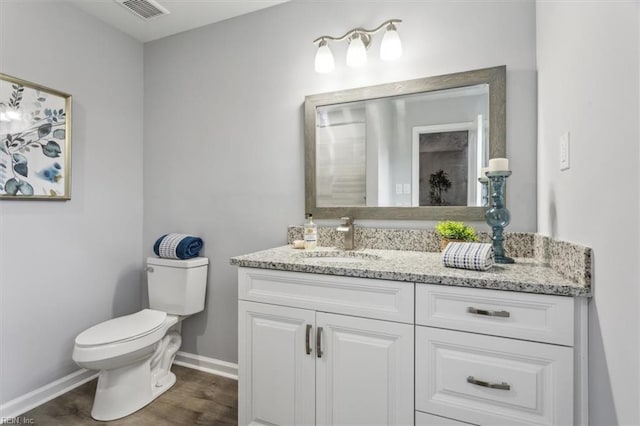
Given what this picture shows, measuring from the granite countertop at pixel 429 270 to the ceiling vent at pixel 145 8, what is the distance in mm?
1679

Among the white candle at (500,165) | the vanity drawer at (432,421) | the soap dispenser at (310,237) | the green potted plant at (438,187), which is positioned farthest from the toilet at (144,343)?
the white candle at (500,165)

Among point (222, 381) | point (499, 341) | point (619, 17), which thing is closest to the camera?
point (619, 17)

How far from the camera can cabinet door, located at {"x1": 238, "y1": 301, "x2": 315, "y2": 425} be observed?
136 cm

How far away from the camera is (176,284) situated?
6.94 ft

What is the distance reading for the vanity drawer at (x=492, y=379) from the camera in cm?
100

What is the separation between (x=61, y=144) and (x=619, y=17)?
2.54 metres

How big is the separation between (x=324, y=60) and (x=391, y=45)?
1.22 feet

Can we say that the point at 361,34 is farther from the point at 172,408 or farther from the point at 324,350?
the point at 172,408

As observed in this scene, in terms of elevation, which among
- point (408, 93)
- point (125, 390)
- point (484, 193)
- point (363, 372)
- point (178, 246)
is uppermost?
point (408, 93)

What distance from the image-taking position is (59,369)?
6.51 feet

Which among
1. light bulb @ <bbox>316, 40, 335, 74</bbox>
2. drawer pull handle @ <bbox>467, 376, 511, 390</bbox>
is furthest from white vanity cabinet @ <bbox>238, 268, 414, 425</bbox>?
light bulb @ <bbox>316, 40, 335, 74</bbox>

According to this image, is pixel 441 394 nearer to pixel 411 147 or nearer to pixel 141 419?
pixel 411 147

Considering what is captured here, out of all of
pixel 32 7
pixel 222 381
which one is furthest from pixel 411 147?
pixel 32 7

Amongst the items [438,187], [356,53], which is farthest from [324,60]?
[438,187]
